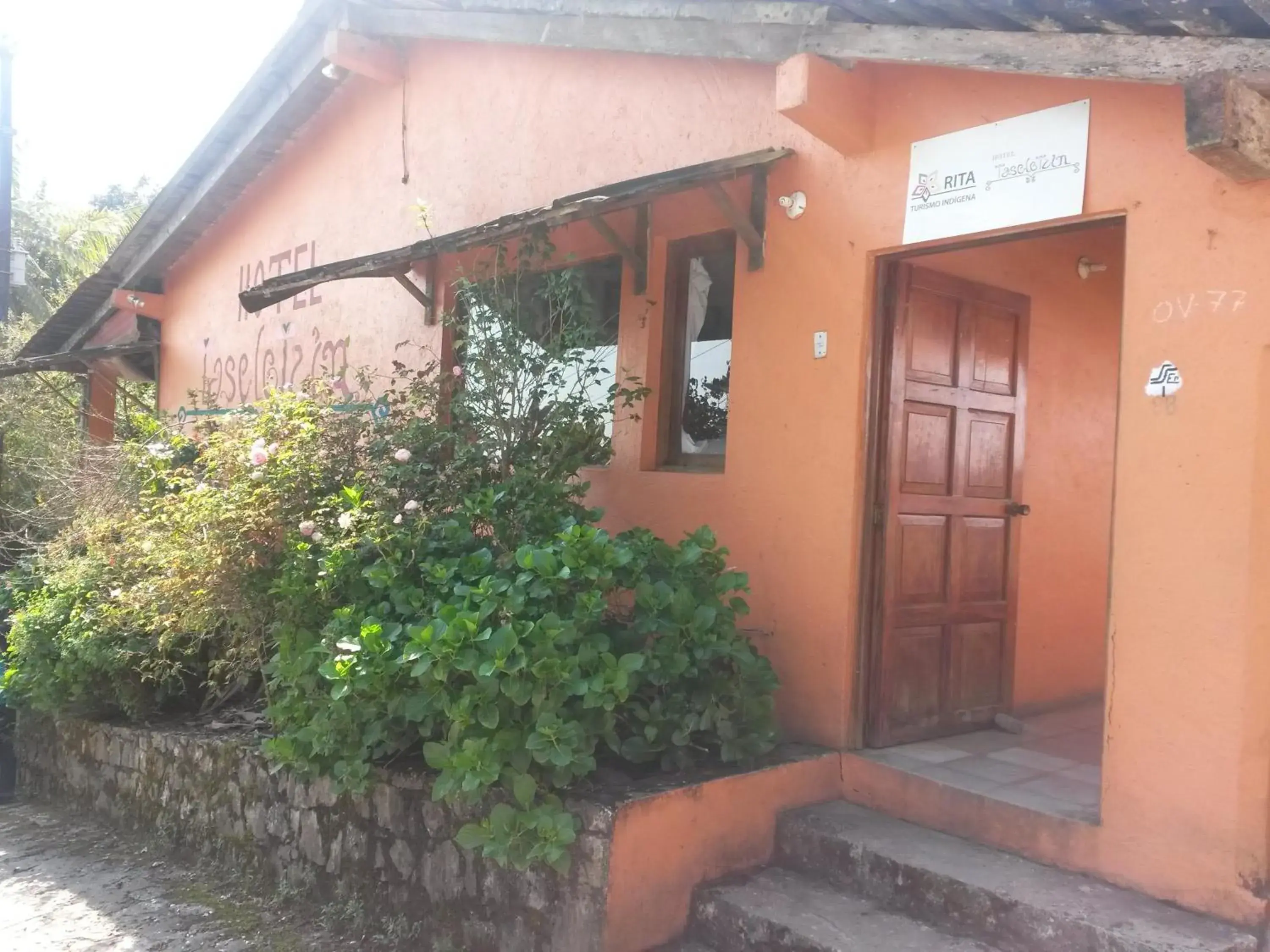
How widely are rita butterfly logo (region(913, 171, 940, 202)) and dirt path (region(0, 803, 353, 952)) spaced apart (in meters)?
4.07

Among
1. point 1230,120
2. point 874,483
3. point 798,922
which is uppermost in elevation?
point 1230,120

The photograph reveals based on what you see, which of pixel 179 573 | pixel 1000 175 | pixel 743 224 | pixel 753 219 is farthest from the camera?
pixel 179 573

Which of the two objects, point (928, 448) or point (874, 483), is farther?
point (928, 448)

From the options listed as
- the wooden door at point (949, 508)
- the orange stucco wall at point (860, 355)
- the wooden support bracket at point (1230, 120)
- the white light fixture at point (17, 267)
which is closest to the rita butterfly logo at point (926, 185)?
the orange stucco wall at point (860, 355)

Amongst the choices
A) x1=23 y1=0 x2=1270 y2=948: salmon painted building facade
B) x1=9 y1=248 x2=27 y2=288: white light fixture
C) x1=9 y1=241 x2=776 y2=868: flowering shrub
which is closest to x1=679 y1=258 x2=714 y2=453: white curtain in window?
x1=23 y1=0 x2=1270 y2=948: salmon painted building facade

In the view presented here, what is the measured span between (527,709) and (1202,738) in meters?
2.30

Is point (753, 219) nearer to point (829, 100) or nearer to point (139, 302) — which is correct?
point (829, 100)

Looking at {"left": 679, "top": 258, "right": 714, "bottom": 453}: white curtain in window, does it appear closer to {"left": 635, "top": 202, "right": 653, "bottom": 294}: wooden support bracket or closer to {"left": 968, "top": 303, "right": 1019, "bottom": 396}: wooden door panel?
{"left": 635, "top": 202, "right": 653, "bottom": 294}: wooden support bracket

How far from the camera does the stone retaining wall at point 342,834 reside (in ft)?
12.3

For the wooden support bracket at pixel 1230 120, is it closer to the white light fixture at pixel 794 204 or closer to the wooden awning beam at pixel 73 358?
the white light fixture at pixel 794 204

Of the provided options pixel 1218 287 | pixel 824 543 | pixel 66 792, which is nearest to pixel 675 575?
pixel 824 543

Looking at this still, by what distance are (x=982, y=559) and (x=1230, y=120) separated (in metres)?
2.73

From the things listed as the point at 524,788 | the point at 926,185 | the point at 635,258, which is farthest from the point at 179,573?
the point at 926,185

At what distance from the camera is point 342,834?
473cm
